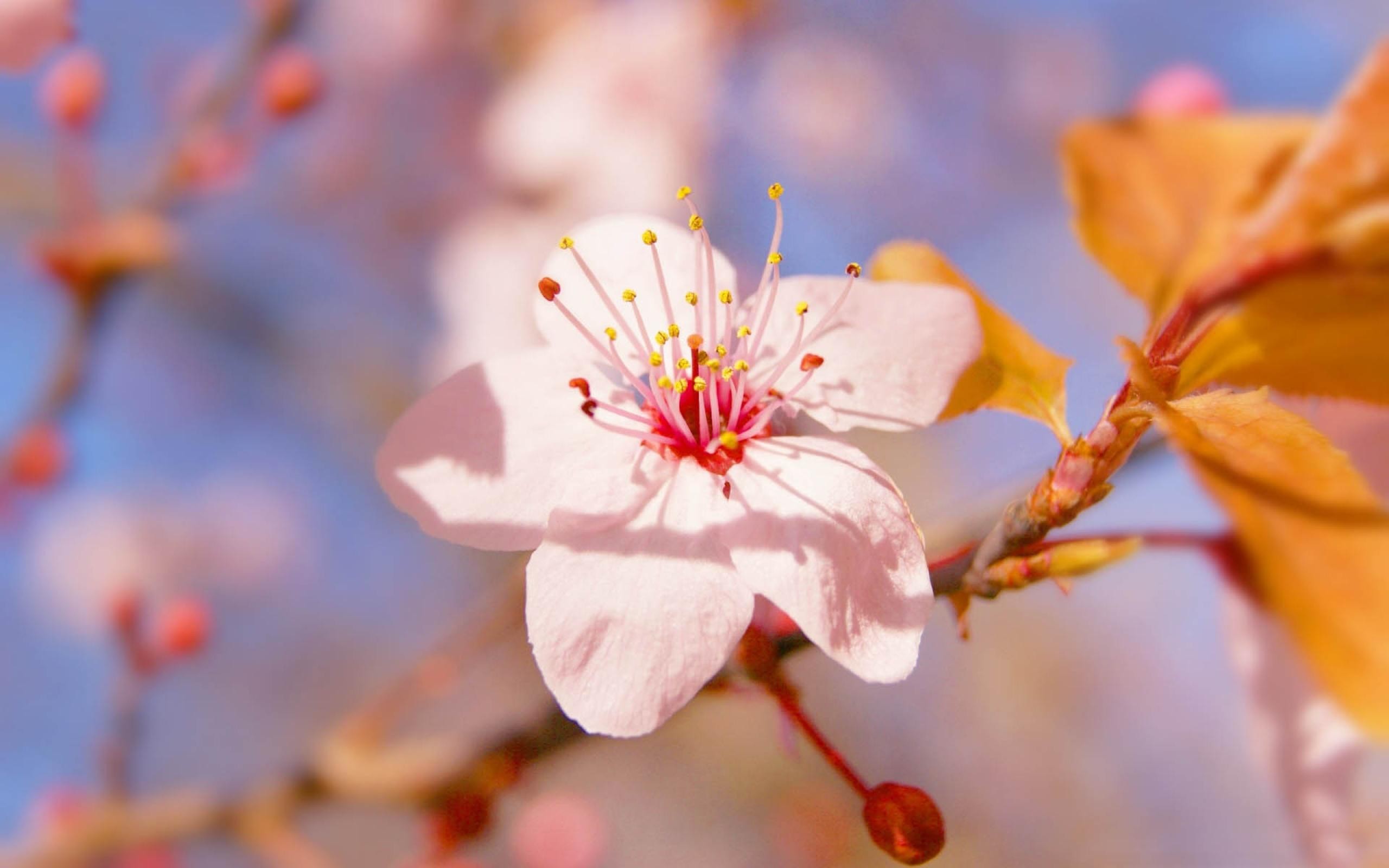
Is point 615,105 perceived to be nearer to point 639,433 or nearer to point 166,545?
point 639,433

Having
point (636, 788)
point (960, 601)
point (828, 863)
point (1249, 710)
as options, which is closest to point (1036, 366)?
point (960, 601)

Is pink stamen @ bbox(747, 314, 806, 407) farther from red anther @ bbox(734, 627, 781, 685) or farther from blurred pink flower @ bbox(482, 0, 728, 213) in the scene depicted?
blurred pink flower @ bbox(482, 0, 728, 213)

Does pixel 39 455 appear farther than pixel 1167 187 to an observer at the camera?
Yes

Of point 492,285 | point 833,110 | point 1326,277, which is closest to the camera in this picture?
point 1326,277

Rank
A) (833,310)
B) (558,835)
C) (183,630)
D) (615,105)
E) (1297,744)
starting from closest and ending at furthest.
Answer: (833,310) → (1297,744) → (183,630) → (558,835) → (615,105)

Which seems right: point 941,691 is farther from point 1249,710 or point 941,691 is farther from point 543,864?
point 1249,710

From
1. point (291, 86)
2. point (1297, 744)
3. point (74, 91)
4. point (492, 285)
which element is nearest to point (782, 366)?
point (1297, 744)

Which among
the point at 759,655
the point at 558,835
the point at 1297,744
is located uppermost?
the point at 759,655
